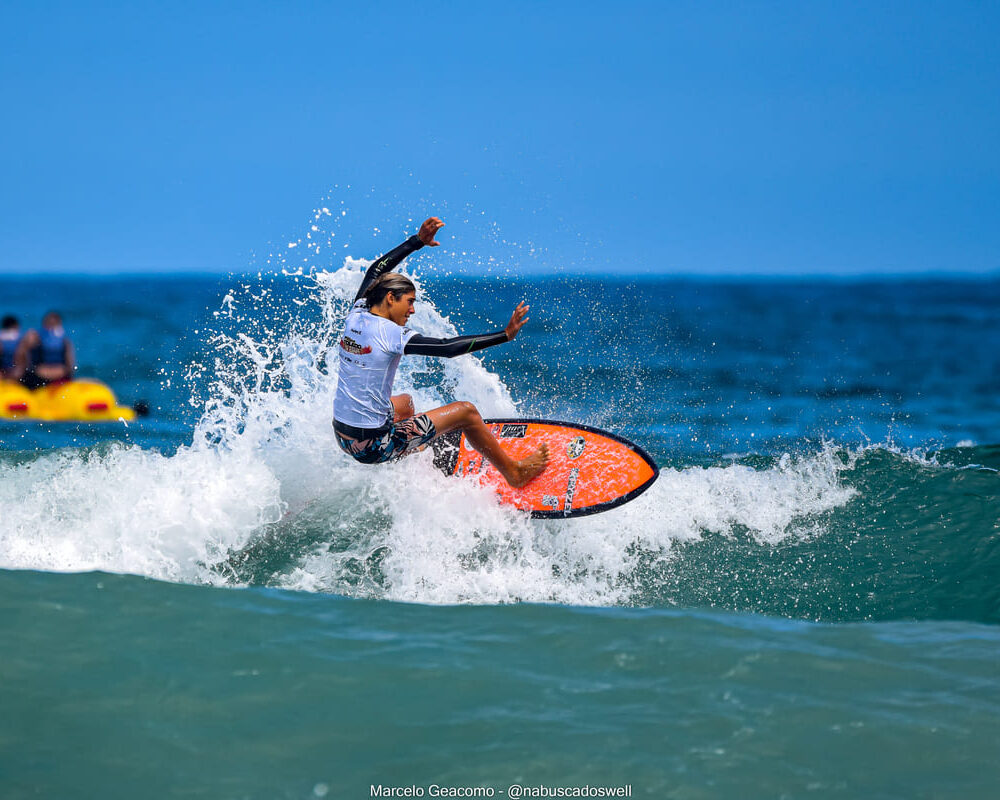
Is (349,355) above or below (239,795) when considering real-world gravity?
above

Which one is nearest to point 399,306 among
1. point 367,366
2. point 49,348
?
point 367,366

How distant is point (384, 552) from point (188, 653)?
89.9 inches

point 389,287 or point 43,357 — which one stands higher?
point 43,357

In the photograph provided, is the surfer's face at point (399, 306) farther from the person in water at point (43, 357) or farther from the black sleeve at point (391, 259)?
the person in water at point (43, 357)

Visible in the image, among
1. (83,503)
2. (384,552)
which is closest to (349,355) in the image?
(384,552)

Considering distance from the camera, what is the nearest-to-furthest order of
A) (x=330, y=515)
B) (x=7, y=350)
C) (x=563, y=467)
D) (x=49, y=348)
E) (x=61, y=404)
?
(x=563, y=467) → (x=330, y=515) → (x=61, y=404) → (x=49, y=348) → (x=7, y=350)

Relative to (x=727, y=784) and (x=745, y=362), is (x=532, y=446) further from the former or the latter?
(x=745, y=362)

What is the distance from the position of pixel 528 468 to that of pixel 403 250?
200 centimetres

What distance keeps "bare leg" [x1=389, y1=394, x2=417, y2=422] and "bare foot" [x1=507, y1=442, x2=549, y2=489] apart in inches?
37.6

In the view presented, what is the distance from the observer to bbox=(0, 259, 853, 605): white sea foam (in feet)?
22.4

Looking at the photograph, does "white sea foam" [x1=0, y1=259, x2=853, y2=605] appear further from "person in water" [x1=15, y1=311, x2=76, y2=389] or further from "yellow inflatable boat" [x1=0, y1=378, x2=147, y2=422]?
"person in water" [x1=15, y1=311, x2=76, y2=389]

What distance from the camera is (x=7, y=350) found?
52.0 ft

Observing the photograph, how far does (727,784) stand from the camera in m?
4.10

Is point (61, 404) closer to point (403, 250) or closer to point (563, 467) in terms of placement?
point (403, 250)
